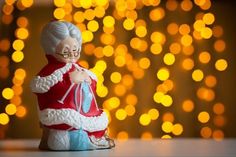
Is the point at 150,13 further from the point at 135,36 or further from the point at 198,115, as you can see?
the point at 198,115

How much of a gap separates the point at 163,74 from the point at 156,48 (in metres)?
0.10

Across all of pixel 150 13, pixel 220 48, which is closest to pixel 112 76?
pixel 150 13

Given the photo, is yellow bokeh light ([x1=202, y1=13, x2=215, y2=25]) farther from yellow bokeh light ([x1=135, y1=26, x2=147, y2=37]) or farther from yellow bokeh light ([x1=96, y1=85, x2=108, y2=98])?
yellow bokeh light ([x1=96, y1=85, x2=108, y2=98])

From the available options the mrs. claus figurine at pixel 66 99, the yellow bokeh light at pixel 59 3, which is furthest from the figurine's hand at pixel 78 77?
the yellow bokeh light at pixel 59 3

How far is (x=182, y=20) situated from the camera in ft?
5.64

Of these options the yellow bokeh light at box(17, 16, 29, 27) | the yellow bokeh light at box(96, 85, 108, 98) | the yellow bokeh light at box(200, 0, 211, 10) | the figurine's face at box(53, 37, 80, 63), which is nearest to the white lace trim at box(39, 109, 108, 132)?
the figurine's face at box(53, 37, 80, 63)

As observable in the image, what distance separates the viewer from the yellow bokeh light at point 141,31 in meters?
1.71

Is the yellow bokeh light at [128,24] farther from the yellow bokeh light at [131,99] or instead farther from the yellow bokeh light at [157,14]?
the yellow bokeh light at [131,99]

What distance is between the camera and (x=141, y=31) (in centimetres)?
171

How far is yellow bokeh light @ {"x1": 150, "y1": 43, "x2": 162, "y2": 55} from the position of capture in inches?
67.1

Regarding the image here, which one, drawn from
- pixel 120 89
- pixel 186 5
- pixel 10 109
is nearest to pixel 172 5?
pixel 186 5

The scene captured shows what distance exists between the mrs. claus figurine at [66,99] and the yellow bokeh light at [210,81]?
71cm

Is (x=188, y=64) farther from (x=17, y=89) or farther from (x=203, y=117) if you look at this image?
(x=17, y=89)

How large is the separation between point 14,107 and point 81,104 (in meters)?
0.70
